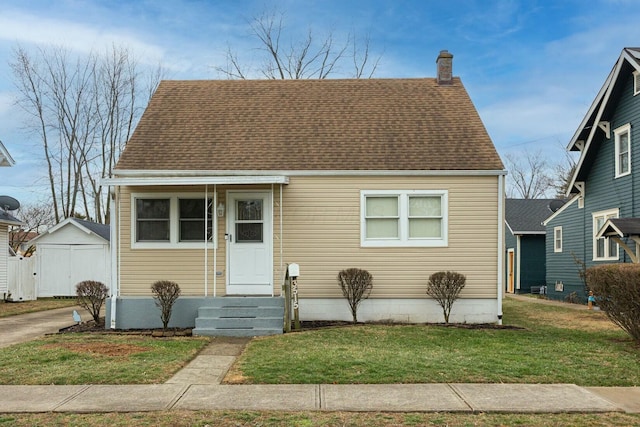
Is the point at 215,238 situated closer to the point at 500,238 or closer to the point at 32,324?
the point at 32,324

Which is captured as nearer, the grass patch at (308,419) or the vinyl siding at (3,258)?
the grass patch at (308,419)

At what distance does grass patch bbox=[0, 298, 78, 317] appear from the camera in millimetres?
16062

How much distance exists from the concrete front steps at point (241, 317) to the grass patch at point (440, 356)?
0.54 meters

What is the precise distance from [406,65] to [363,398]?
18.8m

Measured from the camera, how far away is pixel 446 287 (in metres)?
11.4


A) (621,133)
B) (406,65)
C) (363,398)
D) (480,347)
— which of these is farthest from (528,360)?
(406,65)

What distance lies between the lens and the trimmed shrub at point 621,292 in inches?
340

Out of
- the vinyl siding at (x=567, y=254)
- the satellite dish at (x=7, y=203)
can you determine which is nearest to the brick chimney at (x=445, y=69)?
the vinyl siding at (x=567, y=254)

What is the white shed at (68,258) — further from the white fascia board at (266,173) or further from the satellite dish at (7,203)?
the white fascia board at (266,173)

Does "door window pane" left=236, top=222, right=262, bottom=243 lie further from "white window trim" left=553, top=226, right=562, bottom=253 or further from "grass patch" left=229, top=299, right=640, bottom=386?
"white window trim" left=553, top=226, right=562, bottom=253

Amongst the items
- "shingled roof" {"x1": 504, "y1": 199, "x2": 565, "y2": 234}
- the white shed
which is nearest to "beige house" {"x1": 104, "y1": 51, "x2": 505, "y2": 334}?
the white shed

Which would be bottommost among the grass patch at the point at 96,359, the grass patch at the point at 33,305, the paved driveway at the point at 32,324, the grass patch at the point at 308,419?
the grass patch at the point at 33,305

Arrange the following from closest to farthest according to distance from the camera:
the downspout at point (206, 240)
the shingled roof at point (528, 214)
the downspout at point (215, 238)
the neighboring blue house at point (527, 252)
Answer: the downspout at point (206, 240) < the downspout at point (215, 238) < the shingled roof at point (528, 214) < the neighboring blue house at point (527, 252)

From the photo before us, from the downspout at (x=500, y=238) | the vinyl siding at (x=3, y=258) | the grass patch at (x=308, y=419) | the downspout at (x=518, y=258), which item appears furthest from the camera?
the downspout at (x=518, y=258)
